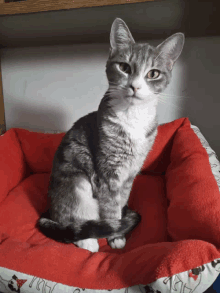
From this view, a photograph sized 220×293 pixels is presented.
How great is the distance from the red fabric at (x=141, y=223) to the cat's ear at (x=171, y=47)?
49 cm

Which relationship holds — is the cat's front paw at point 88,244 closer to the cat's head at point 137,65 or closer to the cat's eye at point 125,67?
the cat's head at point 137,65

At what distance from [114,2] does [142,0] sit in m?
0.12

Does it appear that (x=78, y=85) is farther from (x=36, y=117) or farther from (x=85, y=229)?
(x=85, y=229)

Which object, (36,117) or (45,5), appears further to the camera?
(36,117)

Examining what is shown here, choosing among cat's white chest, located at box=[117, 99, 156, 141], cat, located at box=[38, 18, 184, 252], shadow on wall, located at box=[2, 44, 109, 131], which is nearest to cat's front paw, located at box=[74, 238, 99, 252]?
cat, located at box=[38, 18, 184, 252]

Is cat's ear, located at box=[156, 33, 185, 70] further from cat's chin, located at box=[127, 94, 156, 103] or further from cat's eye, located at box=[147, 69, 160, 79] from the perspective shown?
cat's chin, located at box=[127, 94, 156, 103]

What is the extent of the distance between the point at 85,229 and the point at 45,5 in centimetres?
102

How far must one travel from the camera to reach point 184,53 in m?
1.51

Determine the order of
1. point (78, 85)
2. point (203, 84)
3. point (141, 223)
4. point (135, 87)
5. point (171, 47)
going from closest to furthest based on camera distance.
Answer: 1. point (135, 87)
2. point (171, 47)
3. point (141, 223)
4. point (203, 84)
5. point (78, 85)

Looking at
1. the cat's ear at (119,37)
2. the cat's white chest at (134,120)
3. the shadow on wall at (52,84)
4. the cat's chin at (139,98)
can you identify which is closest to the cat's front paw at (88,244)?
the cat's white chest at (134,120)

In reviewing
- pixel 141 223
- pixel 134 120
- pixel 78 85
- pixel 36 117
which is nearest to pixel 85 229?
pixel 141 223

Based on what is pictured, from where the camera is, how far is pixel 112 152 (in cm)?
90

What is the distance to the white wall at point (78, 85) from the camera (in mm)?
1533

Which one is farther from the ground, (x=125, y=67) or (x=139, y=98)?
(x=125, y=67)
